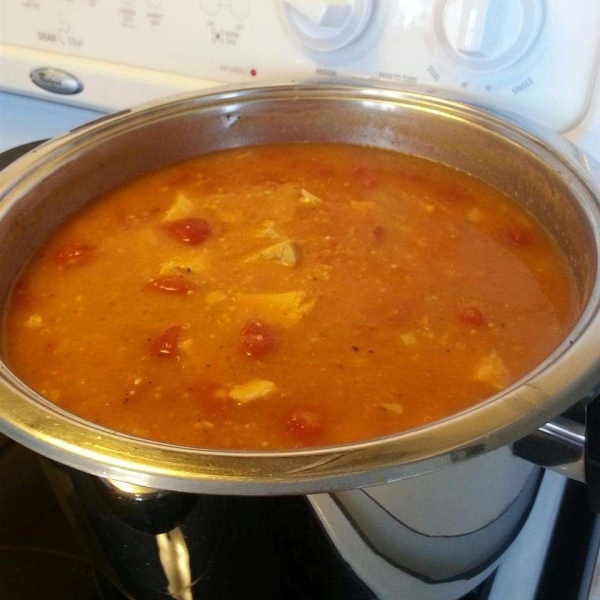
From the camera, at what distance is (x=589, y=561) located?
2.98 ft

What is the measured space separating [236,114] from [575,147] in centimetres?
58

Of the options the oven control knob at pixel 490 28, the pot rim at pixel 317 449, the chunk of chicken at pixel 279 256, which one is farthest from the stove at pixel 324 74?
the chunk of chicken at pixel 279 256

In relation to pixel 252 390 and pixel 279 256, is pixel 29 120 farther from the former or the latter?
pixel 252 390

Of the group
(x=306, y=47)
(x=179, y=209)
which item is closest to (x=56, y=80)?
(x=179, y=209)

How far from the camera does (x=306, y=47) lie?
3.73 ft

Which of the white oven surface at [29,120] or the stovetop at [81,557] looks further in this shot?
the white oven surface at [29,120]

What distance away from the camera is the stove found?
Result: 0.82 metres

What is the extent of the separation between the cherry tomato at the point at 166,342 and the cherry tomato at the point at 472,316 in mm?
383

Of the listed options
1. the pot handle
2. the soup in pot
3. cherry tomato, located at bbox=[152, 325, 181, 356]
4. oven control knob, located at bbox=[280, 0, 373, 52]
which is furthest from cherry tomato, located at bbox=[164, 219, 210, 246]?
the pot handle

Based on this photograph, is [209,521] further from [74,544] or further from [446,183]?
[446,183]

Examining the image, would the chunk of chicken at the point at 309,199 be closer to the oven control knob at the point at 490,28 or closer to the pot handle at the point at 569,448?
the oven control knob at the point at 490,28

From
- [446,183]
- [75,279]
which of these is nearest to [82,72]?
[75,279]

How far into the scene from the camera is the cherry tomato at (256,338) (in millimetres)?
907

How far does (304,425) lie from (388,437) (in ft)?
0.79
